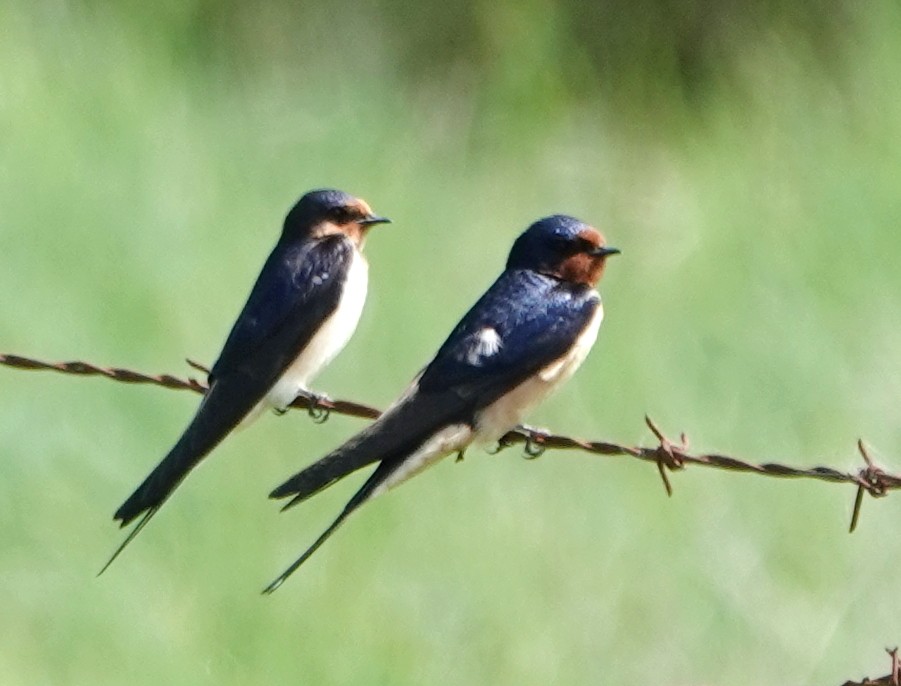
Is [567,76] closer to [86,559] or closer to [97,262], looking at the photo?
[97,262]

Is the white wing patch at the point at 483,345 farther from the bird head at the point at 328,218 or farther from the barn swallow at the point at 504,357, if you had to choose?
the bird head at the point at 328,218

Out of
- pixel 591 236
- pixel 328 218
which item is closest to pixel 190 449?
pixel 328 218

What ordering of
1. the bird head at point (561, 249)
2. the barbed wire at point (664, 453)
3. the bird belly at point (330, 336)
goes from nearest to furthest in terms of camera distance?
1. the barbed wire at point (664, 453)
2. the bird head at point (561, 249)
3. the bird belly at point (330, 336)

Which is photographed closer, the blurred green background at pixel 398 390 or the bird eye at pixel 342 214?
the bird eye at pixel 342 214

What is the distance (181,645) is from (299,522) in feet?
1.34

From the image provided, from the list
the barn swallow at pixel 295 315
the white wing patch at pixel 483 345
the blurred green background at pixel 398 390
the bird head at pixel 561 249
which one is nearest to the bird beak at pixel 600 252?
the bird head at pixel 561 249

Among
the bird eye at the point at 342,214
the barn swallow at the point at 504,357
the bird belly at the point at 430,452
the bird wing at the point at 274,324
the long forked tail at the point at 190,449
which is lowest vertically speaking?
the long forked tail at the point at 190,449

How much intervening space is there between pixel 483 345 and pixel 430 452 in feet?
0.66

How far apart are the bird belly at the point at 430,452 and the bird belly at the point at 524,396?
3 centimetres

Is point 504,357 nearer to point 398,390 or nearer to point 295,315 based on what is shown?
point 295,315

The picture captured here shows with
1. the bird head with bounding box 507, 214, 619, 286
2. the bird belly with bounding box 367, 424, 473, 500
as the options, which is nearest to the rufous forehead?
the bird head with bounding box 507, 214, 619, 286

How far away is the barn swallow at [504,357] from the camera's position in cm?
342

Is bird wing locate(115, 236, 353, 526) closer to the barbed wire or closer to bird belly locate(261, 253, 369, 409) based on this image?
bird belly locate(261, 253, 369, 409)

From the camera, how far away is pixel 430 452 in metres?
3.47
